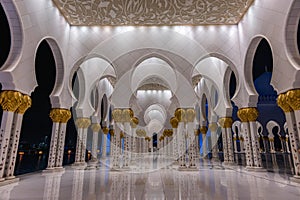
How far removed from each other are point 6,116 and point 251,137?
7881mm

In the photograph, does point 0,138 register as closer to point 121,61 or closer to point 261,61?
point 121,61

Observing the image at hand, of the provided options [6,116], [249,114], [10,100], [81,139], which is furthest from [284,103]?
[81,139]

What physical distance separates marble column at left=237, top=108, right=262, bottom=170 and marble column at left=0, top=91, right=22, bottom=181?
24.4 feet

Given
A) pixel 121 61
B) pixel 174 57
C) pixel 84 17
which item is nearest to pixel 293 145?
pixel 174 57

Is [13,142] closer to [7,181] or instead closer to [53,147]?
[7,181]

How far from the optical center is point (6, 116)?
4.82 meters

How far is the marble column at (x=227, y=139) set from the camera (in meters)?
8.91

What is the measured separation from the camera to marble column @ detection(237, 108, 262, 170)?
681 centimetres

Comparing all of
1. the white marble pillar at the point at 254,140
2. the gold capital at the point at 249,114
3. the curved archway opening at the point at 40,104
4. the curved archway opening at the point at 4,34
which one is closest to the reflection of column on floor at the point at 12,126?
the curved archway opening at the point at 4,34

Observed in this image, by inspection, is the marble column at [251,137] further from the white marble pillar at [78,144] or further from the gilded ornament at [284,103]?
the white marble pillar at [78,144]

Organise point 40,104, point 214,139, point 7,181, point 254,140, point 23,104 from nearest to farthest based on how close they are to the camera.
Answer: point 7,181, point 23,104, point 254,140, point 214,139, point 40,104

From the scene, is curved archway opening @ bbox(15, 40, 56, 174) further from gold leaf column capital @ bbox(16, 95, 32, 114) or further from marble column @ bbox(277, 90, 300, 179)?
marble column @ bbox(277, 90, 300, 179)

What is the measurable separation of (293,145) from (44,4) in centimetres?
823

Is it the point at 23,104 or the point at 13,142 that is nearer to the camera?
the point at 13,142
